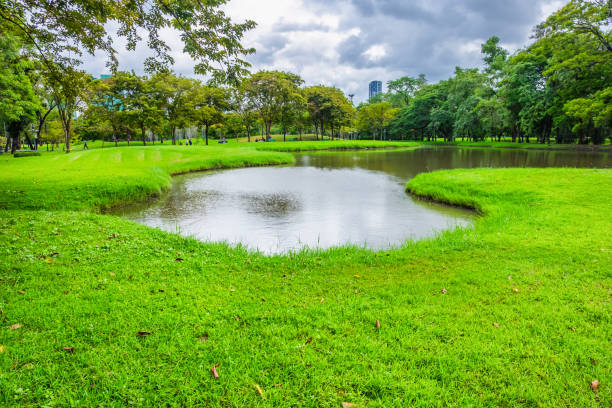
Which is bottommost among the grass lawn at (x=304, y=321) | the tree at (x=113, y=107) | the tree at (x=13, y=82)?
the grass lawn at (x=304, y=321)

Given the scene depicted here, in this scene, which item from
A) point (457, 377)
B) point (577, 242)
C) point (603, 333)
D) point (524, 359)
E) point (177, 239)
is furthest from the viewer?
point (177, 239)

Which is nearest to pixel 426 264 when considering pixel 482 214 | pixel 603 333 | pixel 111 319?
pixel 603 333

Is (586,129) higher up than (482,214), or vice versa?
(586,129)

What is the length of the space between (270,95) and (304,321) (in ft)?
199

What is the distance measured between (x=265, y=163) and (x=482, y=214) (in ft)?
80.8

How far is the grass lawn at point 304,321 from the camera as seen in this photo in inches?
118

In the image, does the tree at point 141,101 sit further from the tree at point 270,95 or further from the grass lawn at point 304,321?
the grass lawn at point 304,321

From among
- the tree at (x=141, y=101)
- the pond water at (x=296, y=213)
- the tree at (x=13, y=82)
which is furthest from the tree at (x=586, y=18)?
the tree at (x=141, y=101)

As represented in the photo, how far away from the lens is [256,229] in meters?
11.0

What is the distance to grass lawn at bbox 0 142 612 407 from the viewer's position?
300 cm

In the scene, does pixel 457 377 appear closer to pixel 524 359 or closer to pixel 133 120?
pixel 524 359

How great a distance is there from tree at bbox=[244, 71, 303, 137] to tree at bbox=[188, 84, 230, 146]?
18.0 feet

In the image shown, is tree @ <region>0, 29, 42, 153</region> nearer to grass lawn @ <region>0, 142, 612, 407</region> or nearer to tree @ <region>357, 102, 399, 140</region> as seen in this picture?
grass lawn @ <region>0, 142, 612, 407</region>

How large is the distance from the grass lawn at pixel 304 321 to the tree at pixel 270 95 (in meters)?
54.4
